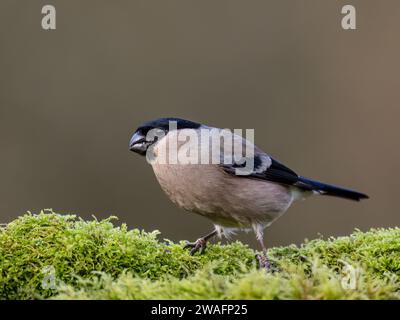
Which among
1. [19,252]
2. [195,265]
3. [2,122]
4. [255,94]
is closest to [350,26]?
[255,94]

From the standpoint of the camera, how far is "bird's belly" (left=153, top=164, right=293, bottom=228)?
4.31m

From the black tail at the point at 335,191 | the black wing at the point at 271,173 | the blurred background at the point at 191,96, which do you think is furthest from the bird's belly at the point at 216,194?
the blurred background at the point at 191,96

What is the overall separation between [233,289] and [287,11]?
9.09 m

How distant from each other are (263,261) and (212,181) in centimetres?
79

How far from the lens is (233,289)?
2.36 m

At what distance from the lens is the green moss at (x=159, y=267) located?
2.42 metres

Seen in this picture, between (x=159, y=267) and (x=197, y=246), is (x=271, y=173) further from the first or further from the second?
(x=159, y=267)

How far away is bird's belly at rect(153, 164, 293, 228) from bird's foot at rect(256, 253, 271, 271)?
58 centimetres

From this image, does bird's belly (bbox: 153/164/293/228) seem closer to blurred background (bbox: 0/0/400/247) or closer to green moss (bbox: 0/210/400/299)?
green moss (bbox: 0/210/400/299)

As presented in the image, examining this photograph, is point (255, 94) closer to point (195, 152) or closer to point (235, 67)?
point (235, 67)

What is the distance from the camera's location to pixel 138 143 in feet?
14.8

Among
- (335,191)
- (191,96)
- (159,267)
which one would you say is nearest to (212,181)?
(159,267)

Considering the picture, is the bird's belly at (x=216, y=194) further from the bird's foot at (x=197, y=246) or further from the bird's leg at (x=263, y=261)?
the bird's leg at (x=263, y=261)

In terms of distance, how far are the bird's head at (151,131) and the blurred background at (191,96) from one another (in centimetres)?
532
